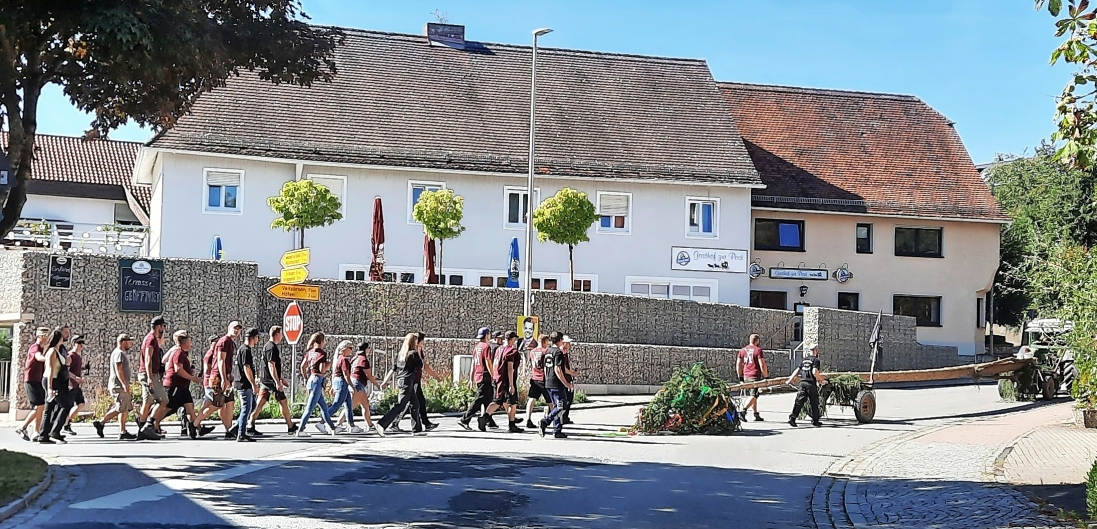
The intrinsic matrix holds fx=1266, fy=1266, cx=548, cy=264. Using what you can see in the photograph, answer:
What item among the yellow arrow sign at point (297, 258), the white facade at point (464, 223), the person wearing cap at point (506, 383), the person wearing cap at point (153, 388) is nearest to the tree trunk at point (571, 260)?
the white facade at point (464, 223)

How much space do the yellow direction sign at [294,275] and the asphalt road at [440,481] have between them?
3.06m

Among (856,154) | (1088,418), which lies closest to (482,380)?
(1088,418)

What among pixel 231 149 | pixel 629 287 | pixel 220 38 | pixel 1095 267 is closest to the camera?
pixel 220 38

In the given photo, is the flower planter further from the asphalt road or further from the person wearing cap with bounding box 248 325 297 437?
the person wearing cap with bounding box 248 325 297 437

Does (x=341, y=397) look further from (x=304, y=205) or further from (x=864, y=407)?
(x=304, y=205)

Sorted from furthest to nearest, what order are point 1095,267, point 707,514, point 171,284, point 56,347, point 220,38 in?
point 171,284 → point 56,347 → point 1095,267 → point 220,38 → point 707,514

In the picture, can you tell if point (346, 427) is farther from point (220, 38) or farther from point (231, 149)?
point (231, 149)

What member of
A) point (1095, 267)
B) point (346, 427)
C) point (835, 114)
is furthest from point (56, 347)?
point (835, 114)

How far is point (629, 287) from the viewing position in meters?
38.2

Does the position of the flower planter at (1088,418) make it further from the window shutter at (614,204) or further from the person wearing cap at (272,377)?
the window shutter at (614,204)

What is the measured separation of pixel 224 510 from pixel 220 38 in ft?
17.9

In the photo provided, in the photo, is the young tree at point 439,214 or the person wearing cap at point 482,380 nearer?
the person wearing cap at point 482,380

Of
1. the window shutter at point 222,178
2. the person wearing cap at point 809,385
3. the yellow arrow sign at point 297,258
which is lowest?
the person wearing cap at point 809,385

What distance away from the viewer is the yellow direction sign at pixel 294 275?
2245 cm
